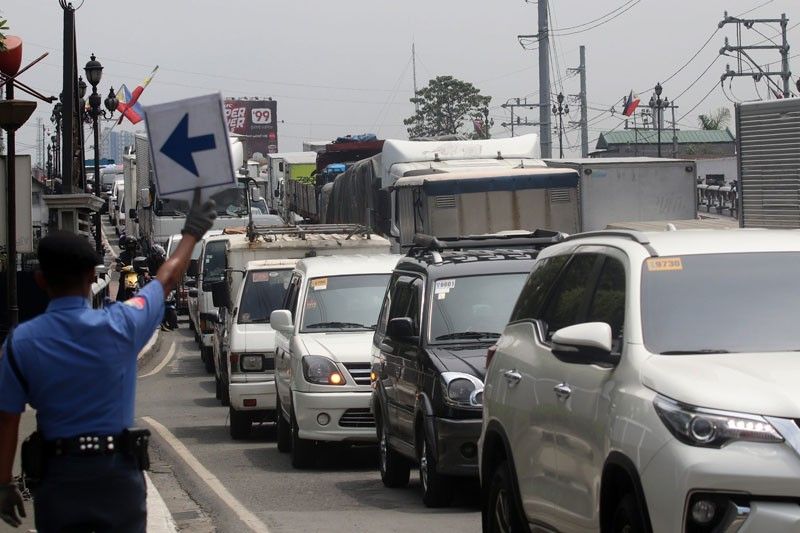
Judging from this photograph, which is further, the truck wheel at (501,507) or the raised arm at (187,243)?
the truck wheel at (501,507)

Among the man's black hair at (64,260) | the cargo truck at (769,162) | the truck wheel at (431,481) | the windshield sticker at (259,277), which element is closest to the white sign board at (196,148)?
the man's black hair at (64,260)

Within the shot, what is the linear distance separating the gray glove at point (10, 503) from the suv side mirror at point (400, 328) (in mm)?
6108

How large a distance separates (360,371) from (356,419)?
483mm

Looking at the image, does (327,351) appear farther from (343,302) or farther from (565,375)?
(565,375)

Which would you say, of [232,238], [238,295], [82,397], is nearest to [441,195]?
[232,238]

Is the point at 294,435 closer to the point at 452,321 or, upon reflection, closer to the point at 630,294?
the point at 452,321

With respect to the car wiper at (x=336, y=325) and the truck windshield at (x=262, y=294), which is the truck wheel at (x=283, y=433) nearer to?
the car wiper at (x=336, y=325)

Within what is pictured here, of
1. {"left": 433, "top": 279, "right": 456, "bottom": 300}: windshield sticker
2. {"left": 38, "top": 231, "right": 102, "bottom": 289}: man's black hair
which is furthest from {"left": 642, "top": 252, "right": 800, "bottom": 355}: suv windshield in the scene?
{"left": 433, "top": 279, "right": 456, "bottom": 300}: windshield sticker

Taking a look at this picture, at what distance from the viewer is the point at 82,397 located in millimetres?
5160

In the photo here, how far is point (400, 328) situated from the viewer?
11.3 m

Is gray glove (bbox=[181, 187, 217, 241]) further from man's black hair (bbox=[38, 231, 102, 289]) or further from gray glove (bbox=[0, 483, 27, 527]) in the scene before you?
gray glove (bbox=[0, 483, 27, 527])

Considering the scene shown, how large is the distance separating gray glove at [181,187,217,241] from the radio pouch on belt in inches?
33.8

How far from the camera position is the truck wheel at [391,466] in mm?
12531

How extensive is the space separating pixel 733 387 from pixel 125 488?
7.72 ft
